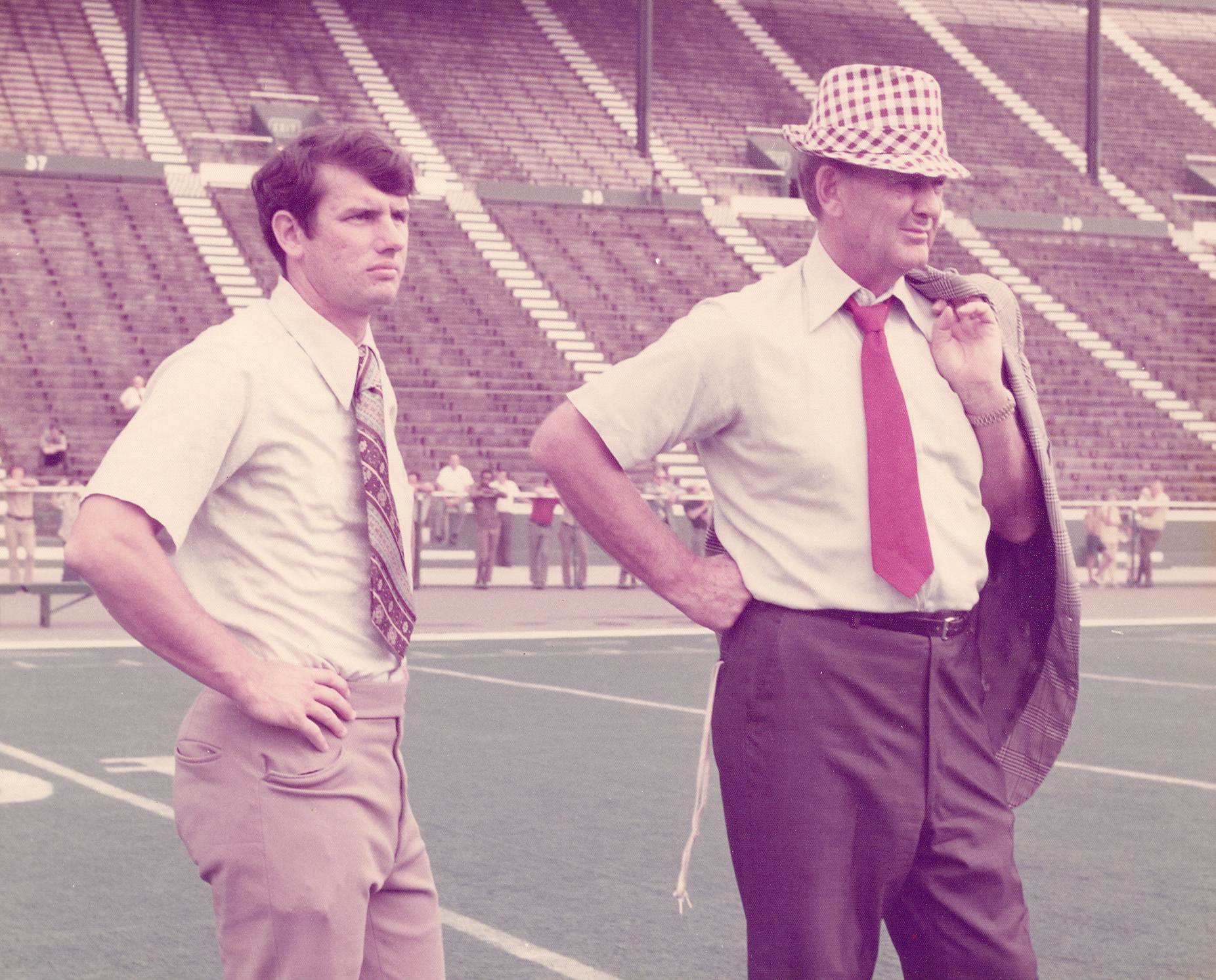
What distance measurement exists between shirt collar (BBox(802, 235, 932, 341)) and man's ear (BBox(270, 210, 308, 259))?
2.64ft

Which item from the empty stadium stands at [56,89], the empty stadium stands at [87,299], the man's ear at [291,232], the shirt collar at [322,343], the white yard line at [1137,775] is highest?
the empty stadium stands at [56,89]

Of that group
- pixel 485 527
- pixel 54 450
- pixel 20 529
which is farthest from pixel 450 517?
pixel 20 529

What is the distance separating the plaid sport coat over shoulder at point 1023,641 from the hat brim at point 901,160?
8.0 inches

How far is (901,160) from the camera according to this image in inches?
108

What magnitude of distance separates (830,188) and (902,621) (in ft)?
2.33

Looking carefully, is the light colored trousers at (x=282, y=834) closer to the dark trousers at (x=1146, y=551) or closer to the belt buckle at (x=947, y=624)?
the belt buckle at (x=947, y=624)

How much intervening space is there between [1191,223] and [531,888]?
38145 mm

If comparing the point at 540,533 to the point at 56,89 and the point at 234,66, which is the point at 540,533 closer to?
the point at 56,89

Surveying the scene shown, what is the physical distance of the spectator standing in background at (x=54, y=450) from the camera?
23234mm

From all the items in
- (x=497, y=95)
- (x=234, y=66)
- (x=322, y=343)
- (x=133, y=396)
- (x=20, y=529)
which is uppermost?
(x=234, y=66)

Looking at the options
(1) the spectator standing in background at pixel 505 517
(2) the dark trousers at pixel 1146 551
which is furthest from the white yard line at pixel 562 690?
(2) the dark trousers at pixel 1146 551

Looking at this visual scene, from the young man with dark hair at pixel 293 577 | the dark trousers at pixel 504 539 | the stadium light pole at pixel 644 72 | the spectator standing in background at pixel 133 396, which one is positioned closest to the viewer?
the young man with dark hair at pixel 293 577

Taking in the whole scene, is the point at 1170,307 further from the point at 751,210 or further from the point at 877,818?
the point at 877,818

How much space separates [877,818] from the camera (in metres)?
2.65
